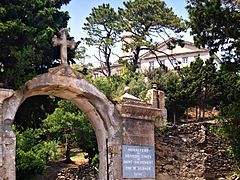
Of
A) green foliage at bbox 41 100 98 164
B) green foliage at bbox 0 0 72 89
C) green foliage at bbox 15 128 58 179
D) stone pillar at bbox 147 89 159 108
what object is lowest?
green foliage at bbox 15 128 58 179

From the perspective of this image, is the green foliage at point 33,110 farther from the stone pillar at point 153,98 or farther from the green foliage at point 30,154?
the green foliage at point 30,154

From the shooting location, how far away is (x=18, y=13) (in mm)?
10094

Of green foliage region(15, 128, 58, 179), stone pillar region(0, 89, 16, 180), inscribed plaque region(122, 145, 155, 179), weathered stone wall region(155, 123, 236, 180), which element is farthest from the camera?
green foliage region(15, 128, 58, 179)

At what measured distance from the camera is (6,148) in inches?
351

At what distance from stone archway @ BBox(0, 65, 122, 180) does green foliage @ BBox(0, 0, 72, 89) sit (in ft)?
0.97

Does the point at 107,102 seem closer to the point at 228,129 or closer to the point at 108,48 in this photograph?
the point at 228,129

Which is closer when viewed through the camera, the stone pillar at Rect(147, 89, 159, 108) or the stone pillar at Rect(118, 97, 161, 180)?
the stone pillar at Rect(118, 97, 161, 180)

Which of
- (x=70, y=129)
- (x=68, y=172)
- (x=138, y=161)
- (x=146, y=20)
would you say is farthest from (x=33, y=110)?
(x=146, y=20)

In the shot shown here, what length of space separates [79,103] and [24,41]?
204 cm

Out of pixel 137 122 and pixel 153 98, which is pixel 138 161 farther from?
pixel 153 98

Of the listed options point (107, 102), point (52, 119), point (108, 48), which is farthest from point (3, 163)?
point (108, 48)

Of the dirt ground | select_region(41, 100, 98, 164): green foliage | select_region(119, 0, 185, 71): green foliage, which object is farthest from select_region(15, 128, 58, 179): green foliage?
select_region(119, 0, 185, 71): green foliage

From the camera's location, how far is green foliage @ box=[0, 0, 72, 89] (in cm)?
938

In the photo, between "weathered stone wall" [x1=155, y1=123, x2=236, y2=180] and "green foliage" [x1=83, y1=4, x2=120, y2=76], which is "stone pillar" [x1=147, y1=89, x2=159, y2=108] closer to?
"weathered stone wall" [x1=155, y1=123, x2=236, y2=180]
